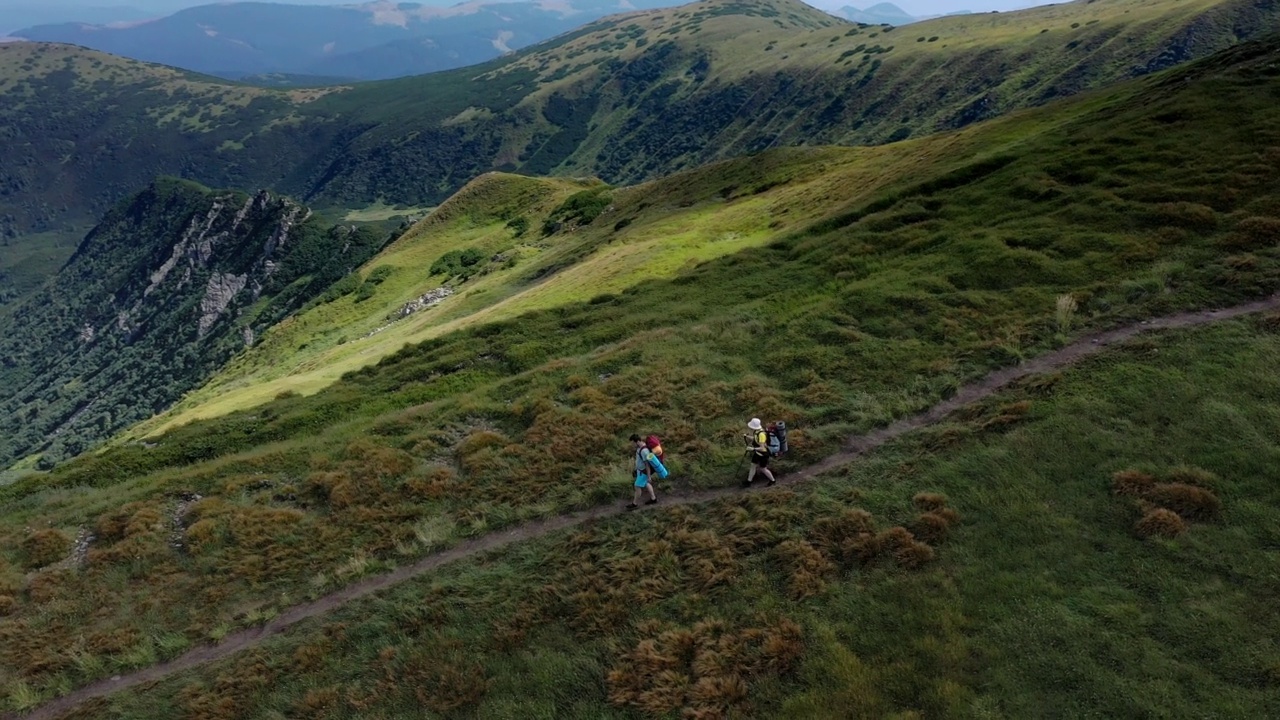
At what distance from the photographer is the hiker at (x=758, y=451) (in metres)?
20.5

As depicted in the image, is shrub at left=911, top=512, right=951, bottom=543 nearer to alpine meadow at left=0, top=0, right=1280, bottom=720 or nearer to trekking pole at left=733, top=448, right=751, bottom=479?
alpine meadow at left=0, top=0, right=1280, bottom=720

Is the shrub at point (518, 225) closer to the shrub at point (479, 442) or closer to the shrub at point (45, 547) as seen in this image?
the shrub at point (479, 442)

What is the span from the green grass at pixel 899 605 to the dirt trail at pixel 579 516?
A: 77 centimetres

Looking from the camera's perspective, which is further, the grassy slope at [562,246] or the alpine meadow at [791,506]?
the grassy slope at [562,246]

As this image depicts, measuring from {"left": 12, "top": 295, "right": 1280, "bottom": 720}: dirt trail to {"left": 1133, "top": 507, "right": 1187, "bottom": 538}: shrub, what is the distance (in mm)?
7484

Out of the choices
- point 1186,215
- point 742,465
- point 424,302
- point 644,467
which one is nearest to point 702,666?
point 644,467

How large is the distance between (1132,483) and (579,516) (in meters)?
16.1

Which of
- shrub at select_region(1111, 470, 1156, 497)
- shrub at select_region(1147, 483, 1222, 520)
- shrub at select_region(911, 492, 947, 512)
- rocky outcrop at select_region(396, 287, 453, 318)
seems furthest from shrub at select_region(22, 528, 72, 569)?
rocky outcrop at select_region(396, 287, 453, 318)

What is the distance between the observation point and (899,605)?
14.7 m

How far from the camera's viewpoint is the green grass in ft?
41.5

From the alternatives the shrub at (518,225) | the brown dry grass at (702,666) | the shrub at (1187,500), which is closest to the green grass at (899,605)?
the brown dry grass at (702,666)

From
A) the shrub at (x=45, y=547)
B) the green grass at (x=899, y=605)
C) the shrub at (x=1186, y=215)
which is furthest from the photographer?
the shrub at (x=1186, y=215)

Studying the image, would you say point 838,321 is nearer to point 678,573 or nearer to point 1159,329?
point 1159,329

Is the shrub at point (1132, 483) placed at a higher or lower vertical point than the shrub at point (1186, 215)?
lower
